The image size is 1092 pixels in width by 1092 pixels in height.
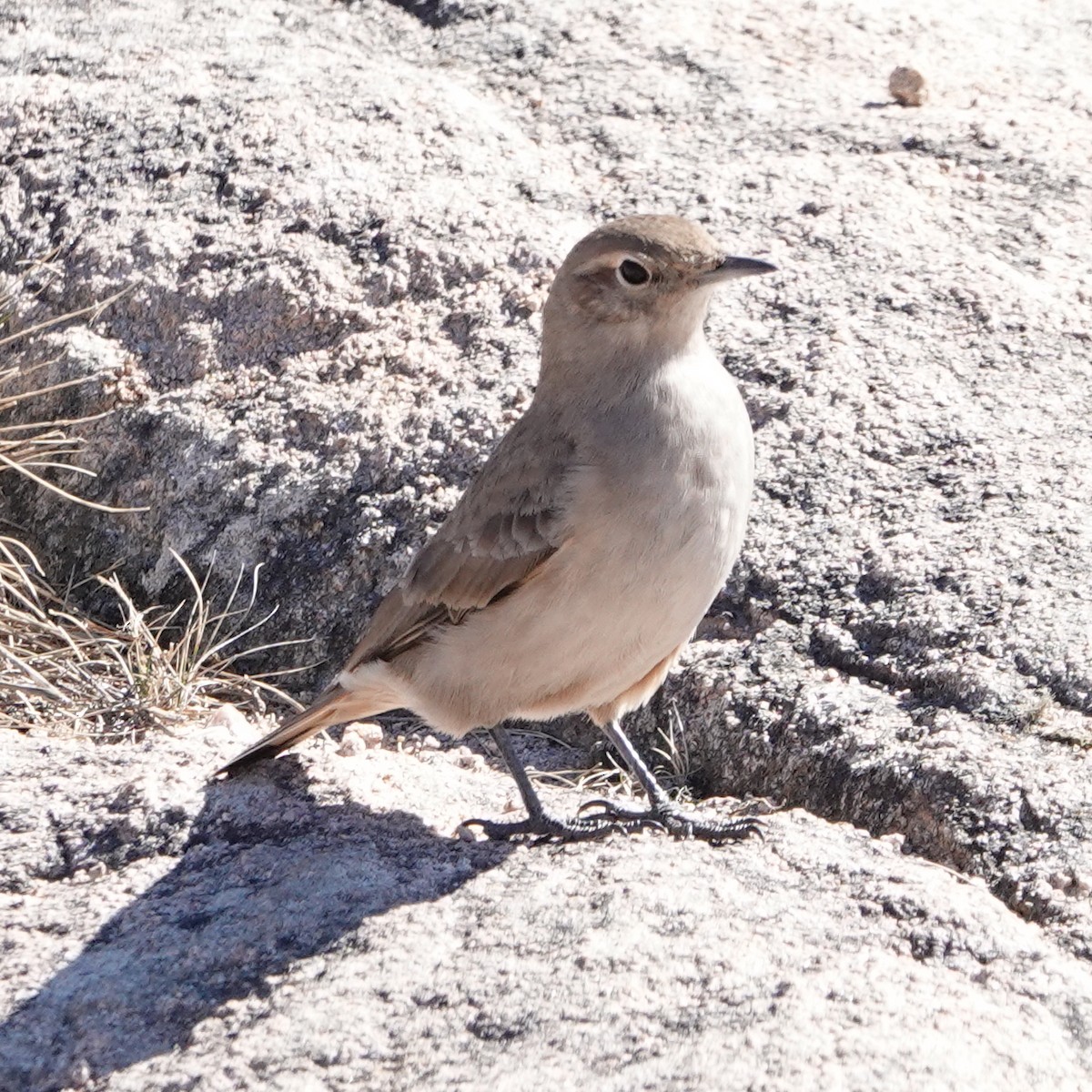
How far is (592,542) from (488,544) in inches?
17.7

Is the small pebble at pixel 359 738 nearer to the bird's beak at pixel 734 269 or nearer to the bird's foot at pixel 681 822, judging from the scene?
the bird's foot at pixel 681 822

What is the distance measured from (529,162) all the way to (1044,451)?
111 inches

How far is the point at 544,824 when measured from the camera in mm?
4688

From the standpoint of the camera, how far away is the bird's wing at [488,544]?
4.59 m

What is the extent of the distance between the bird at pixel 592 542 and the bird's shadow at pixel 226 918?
250 mm

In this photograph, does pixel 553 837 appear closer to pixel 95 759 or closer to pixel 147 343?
pixel 95 759

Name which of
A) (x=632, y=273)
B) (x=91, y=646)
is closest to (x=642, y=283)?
(x=632, y=273)

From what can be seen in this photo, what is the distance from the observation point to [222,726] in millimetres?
5336

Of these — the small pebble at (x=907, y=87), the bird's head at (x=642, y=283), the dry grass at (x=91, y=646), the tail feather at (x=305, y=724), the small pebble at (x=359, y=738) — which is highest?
the small pebble at (x=907, y=87)

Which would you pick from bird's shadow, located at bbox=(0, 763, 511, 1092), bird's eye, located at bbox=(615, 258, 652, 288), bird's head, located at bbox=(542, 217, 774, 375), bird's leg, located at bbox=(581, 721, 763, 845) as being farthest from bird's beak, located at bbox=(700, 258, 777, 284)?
bird's shadow, located at bbox=(0, 763, 511, 1092)

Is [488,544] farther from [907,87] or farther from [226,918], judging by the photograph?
[907,87]

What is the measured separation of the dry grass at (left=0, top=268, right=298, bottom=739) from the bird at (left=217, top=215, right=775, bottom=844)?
83 centimetres

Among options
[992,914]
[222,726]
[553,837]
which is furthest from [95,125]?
[992,914]

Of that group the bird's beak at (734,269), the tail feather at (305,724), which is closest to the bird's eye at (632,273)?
the bird's beak at (734,269)
